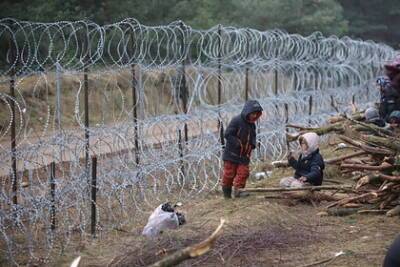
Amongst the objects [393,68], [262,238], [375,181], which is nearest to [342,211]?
[375,181]

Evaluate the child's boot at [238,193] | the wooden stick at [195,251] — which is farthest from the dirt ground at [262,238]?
the wooden stick at [195,251]

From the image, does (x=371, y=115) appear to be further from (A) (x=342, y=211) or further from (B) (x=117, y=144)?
(B) (x=117, y=144)

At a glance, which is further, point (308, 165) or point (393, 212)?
point (308, 165)

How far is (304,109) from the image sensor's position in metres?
12.6

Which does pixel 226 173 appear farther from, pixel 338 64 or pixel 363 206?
pixel 338 64

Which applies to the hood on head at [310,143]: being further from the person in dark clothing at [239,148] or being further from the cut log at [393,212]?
the cut log at [393,212]

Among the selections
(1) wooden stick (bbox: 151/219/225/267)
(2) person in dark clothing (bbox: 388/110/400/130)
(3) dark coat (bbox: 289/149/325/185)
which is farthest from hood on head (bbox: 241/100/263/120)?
(1) wooden stick (bbox: 151/219/225/267)

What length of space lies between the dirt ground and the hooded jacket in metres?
0.33

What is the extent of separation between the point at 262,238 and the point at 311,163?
1.81 m

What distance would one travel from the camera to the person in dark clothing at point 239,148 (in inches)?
283

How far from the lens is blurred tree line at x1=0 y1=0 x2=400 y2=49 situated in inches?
585

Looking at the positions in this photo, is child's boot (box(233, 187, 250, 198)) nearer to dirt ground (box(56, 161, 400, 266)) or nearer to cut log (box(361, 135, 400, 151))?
dirt ground (box(56, 161, 400, 266))

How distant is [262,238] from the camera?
567 cm

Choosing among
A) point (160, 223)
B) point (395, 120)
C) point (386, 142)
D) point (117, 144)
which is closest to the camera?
point (160, 223)
